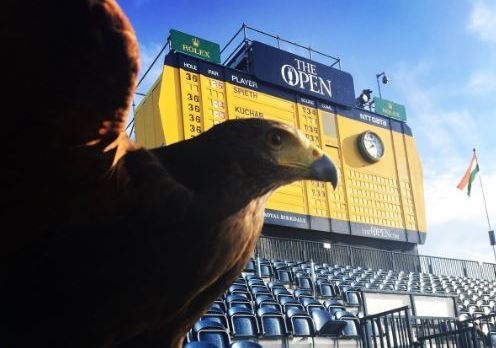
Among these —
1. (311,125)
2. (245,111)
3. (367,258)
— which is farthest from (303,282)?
(311,125)

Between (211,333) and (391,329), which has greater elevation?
(211,333)

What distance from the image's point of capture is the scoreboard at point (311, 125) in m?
13.6

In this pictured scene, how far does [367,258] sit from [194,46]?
7.25m

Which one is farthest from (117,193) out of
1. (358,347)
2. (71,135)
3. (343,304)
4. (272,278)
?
(272,278)

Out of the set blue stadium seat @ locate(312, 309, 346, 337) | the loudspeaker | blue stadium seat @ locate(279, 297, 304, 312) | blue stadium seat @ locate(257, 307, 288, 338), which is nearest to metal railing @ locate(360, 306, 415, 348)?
blue stadium seat @ locate(312, 309, 346, 337)

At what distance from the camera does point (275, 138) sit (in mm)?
1905

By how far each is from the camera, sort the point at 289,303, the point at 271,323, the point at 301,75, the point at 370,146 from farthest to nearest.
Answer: the point at 370,146, the point at 301,75, the point at 289,303, the point at 271,323

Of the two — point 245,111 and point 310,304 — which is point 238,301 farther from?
point 245,111

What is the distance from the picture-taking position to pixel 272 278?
35.3ft

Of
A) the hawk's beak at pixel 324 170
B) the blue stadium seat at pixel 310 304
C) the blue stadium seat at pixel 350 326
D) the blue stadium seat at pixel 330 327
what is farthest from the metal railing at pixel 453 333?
the hawk's beak at pixel 324 170

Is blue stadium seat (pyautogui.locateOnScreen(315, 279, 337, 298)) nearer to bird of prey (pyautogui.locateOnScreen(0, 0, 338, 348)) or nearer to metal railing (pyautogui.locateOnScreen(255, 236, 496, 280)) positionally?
metal railing (pyautogui.locateOnScreen(255, 236, 496, 280))

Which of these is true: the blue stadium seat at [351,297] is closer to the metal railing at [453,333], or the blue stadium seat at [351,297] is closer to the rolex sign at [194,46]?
the metal railing at [453,333]

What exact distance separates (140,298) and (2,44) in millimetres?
728

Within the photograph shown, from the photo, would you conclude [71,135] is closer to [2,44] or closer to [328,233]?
[2,44]
